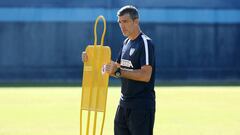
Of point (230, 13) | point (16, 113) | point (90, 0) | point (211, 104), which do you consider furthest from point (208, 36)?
point (16, 113)

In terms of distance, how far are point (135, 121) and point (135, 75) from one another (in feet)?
1.45

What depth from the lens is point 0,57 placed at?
103 ft

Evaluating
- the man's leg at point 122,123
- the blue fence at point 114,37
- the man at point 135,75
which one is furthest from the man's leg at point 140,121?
the blue fence at point 114,37

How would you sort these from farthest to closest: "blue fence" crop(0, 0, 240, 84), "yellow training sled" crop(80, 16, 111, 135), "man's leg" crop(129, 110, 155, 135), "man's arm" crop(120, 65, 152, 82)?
1. "blue fence" crop(0, 0, 240, 84)
2. "yellow training sled" crop(80, 16, 111, 135)
3. "man's leg" crop(129, 110, 155, 135)
4. "man's arm" crop(120, 65, 152, 82)

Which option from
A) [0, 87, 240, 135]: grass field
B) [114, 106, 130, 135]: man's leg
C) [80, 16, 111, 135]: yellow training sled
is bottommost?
[0, 87, 240, 135]: grass field

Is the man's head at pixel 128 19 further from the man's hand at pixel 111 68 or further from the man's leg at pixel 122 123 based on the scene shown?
the man's leg at pixel 122 123

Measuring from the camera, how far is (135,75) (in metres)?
5.40

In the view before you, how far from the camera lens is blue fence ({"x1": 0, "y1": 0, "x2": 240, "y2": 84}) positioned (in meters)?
31.4

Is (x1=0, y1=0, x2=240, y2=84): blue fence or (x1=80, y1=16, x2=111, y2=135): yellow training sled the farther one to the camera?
(x1=0, y1=0, x2=240, y2=84): blue fence

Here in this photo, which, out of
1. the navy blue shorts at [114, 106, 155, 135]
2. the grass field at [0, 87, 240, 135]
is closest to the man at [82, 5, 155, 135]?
the navy blue shorts at [114, 106, 155, 135]

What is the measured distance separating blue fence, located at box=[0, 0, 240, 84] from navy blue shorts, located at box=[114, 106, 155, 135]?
25.2 m

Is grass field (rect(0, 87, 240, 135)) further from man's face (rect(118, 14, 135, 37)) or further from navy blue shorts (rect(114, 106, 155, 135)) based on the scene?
man's face (rect(118, 14, 135, 37))

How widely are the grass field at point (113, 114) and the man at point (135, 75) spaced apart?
15.3 ft

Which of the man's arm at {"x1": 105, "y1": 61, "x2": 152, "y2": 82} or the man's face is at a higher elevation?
the man's face
